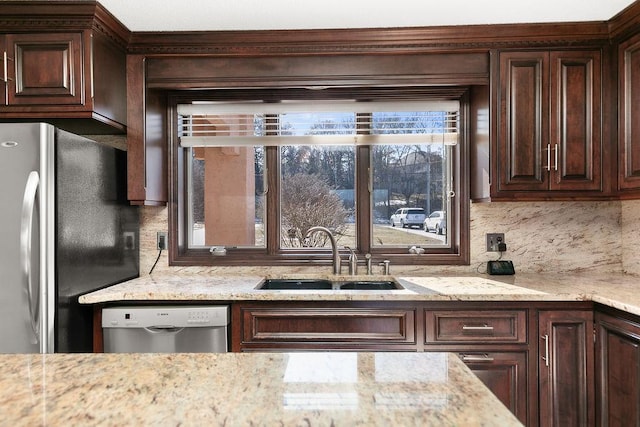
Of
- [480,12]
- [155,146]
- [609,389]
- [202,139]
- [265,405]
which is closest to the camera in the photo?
[265,405]

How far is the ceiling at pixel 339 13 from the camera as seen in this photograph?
2.16 meters

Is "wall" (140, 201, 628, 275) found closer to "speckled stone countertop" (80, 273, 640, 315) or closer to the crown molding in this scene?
"speckled stone countertop" (80, 273, 640, 315)

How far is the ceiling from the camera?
2164 millimetres

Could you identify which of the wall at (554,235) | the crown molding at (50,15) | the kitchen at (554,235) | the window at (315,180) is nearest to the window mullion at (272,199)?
the window at (315,180)

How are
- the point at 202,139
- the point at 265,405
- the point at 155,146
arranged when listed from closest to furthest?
the point at 265,405 < the point at 155,146 < the point at 202,139

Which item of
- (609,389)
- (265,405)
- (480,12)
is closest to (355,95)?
(480,12)

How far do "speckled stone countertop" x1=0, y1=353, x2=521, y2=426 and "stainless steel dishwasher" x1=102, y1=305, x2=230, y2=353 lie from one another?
1053mm

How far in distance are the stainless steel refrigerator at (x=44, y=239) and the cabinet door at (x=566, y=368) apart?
2277 mm

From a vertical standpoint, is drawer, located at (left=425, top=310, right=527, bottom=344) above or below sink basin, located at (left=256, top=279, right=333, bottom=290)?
below

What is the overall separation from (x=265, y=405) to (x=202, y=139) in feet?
7.45

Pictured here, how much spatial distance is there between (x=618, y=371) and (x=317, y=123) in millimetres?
2083

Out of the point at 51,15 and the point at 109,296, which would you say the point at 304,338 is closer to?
the point at 109,296

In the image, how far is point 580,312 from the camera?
81.2 inches

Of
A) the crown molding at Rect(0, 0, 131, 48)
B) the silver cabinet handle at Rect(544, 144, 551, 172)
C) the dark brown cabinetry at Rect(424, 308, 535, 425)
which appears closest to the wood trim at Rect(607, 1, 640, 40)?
the silver cabinet handle at Rect(544, 144, 551, 172)
